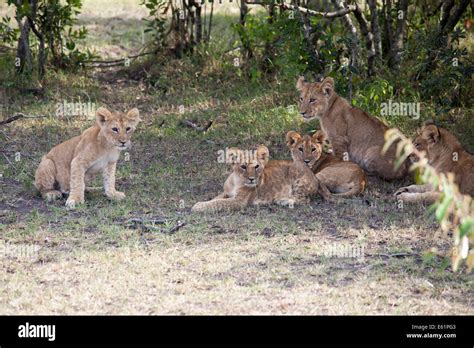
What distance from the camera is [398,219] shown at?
805 cm

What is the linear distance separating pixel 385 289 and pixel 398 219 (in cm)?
191

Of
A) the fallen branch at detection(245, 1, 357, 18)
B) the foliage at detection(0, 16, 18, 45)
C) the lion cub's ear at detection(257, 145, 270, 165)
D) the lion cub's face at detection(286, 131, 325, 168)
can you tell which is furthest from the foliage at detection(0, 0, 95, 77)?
the lion cub's ear at detection(257, 145, 270, 165)

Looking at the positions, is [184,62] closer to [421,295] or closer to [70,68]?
[70,68]

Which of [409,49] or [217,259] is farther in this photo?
[409,49]

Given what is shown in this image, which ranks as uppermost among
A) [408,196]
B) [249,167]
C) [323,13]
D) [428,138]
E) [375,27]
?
[323,13]

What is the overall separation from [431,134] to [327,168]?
3.43 ft

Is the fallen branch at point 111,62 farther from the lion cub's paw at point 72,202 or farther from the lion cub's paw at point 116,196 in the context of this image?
the lion cub's paw at point 72,202

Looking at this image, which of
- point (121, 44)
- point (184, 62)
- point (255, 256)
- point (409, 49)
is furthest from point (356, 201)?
A: point (121, 44)

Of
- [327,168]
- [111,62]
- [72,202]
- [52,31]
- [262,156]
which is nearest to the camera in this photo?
[72,202]

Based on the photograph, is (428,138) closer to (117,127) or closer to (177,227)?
(177,227)

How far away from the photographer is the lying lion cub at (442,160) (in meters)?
8.49

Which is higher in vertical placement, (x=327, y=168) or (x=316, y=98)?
(x=316, y=98)

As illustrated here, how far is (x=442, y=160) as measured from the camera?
8664mm

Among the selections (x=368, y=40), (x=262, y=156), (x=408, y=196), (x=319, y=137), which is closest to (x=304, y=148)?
(x=319, y=137)
